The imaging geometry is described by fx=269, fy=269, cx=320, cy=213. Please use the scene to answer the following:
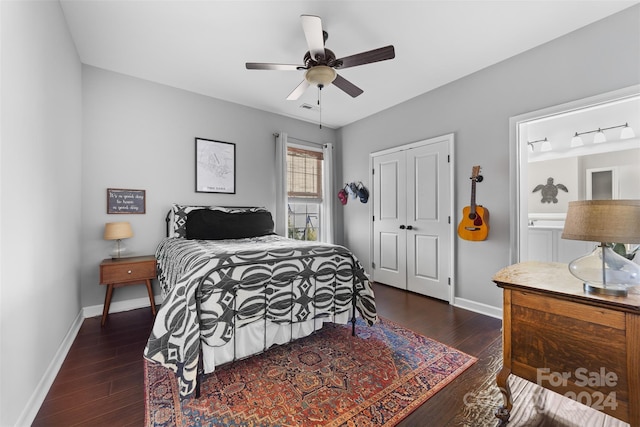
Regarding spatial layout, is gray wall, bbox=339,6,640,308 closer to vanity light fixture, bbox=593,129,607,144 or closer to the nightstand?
vanity light fixture, bbox=593,129,607,144

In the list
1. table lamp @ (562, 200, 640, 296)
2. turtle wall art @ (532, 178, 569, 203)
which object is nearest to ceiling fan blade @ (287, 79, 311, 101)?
table lamp @ (562, 200, 640, 296)

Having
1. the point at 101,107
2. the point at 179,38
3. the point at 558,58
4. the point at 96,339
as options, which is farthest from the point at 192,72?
the point at 558,58

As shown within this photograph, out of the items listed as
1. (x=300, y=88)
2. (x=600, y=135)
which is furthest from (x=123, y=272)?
(x=600, y=135)

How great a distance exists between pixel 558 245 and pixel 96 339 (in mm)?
5443

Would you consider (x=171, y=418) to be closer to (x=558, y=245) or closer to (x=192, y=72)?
(x=192, y=72)

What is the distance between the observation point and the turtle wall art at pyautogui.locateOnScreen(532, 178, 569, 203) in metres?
4.63

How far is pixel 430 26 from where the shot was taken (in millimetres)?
2318

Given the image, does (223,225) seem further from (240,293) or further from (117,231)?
(240,293)

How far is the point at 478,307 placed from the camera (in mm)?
3064

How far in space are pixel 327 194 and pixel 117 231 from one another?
301 centimetres

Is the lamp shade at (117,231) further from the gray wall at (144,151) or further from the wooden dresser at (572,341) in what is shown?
the wooden dresser at (572,341)

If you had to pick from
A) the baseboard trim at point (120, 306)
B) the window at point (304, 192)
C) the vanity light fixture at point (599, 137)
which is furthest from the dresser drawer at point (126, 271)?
the vanity light fixture at point (599, 137)

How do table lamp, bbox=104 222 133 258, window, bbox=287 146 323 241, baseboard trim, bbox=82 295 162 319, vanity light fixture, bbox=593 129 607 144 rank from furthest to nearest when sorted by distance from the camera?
window, bbox=287 146 323 241
vanity light fixture, bbox=593 129 607 144
baseboard trim, bbox=82 295 162 319
table lamp, bbox=104 222 133 258

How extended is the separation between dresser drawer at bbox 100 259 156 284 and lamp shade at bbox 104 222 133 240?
280mm
